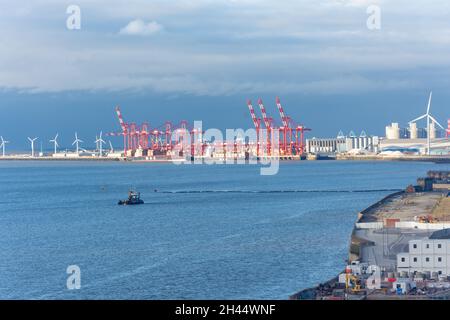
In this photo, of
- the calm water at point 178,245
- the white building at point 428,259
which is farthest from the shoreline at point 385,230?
the calm water at point 178,245

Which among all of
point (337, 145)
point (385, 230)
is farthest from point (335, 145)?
point (385, 230)

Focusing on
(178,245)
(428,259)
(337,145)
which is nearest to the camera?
(428,259)

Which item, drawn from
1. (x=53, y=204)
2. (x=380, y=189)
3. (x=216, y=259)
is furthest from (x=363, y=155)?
(x=216, y=259)

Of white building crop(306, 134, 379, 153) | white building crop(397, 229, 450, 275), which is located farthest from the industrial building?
white building crop(397, 229, 450, 275)

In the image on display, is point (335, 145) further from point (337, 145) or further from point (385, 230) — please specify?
point (385, 230)

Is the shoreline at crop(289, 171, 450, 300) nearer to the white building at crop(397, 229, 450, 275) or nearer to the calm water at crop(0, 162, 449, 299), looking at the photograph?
the white building at crop(397, 229, 450, 275)

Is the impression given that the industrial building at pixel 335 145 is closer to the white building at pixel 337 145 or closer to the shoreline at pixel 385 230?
the white building at pixel 337 145
